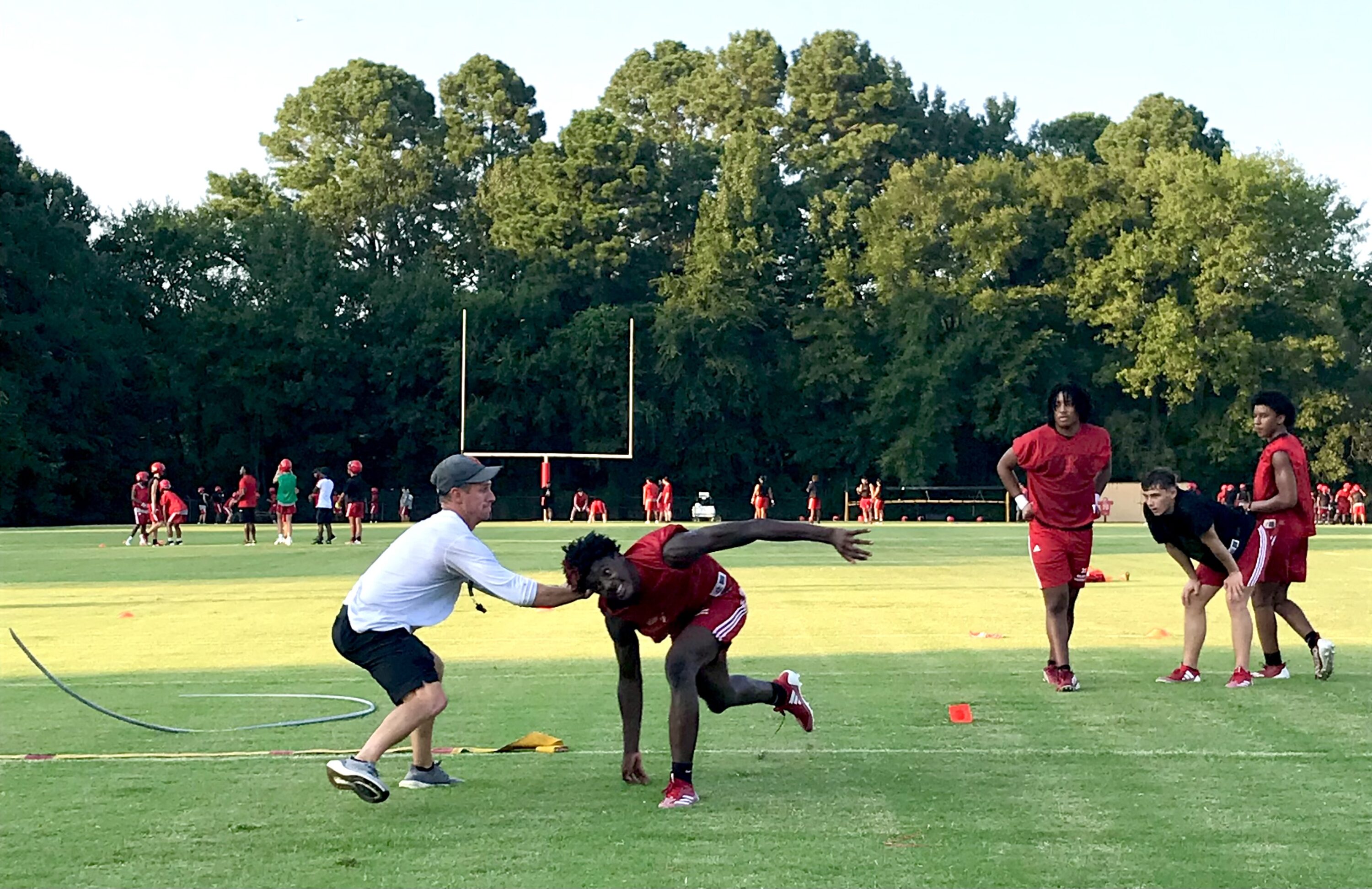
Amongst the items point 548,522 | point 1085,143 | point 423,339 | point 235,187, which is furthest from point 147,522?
point 1085,143

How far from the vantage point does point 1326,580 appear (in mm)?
24984

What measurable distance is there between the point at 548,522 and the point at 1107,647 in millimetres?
51180

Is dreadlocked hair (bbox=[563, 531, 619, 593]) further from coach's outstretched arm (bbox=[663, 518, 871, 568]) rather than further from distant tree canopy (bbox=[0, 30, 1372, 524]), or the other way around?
distant tree canopy (bbox=[0, 30, 1372, 524])

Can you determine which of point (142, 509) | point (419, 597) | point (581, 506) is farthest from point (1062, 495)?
point (581, 506)

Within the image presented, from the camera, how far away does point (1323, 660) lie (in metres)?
12.2

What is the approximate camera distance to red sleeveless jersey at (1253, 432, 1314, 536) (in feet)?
39.9

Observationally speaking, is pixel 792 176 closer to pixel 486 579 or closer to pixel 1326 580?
pixel 1326 580

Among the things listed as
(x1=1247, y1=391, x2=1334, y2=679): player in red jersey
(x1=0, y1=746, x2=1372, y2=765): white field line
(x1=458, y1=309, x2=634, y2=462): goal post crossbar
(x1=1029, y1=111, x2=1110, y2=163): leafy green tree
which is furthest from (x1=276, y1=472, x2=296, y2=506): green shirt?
(x1=1029, y1=111, x2=1110, y2=163): leafy green tree

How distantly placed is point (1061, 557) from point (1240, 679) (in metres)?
1.35

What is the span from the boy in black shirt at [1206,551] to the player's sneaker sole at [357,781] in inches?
225

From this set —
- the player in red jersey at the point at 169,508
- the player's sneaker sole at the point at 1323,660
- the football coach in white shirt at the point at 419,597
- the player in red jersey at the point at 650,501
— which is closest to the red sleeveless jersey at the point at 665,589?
the football coach in white shirt at the point at 419,597

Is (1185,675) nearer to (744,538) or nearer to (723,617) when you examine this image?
(723,617)

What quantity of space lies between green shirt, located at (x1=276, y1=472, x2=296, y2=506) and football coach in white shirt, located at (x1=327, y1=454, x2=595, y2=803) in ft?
99.4

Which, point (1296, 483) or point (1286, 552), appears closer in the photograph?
point (1296, 483)
